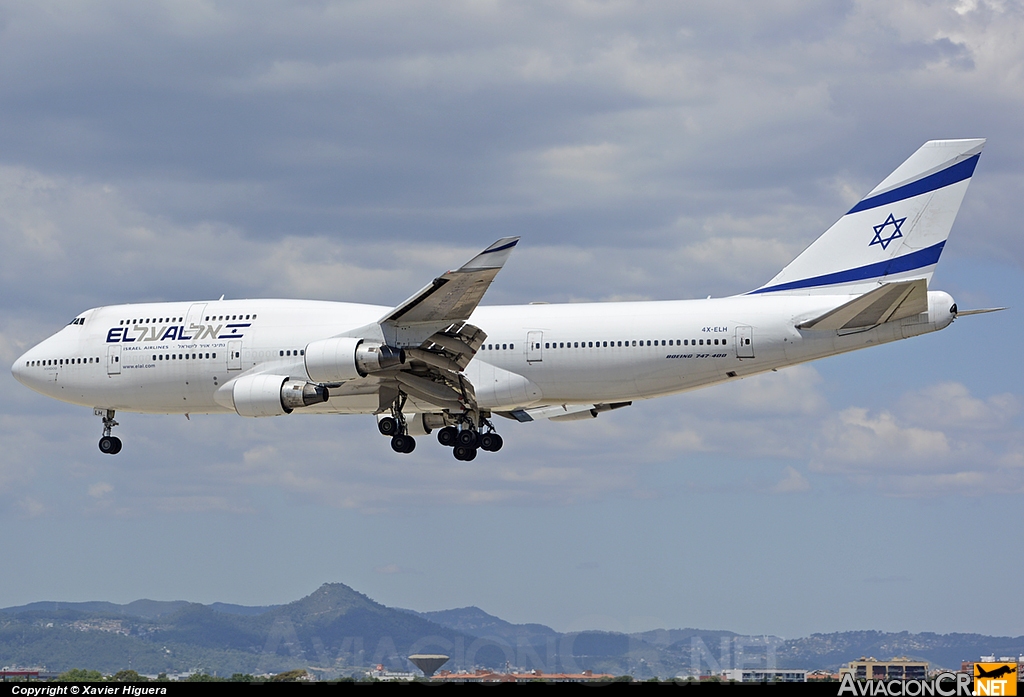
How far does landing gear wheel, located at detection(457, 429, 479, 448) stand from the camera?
44.1 meters

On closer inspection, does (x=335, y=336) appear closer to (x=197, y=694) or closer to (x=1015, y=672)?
(x=197, y=694)

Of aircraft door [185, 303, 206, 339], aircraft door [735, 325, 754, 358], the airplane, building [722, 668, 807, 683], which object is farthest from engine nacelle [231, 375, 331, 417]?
building [722, 668, 807, 683]

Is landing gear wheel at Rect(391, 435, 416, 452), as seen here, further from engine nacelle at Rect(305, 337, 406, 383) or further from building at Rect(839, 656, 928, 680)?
building at Rect(839, 656, 928, 680)

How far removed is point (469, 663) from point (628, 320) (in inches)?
480

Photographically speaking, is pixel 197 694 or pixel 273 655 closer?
pixel 197 694

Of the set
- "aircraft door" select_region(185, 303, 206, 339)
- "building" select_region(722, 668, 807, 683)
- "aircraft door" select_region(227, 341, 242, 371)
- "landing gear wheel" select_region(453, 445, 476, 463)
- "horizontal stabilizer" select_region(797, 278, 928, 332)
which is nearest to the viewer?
"building" select_region(722, 668, 807, 683)

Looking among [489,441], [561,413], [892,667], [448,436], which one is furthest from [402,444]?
[892,667]

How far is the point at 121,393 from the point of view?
→ 44812 millimetres

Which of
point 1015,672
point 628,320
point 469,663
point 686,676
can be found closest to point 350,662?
point 469,663

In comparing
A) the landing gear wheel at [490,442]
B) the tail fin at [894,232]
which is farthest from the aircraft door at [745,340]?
the landing gear wheel at [490,442]

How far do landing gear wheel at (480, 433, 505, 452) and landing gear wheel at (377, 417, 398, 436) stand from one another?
2870mm

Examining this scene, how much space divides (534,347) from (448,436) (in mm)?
5321

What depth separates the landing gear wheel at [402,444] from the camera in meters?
43.2

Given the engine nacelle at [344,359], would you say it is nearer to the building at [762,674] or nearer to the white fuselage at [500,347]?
the white fuselage at [500,347]
